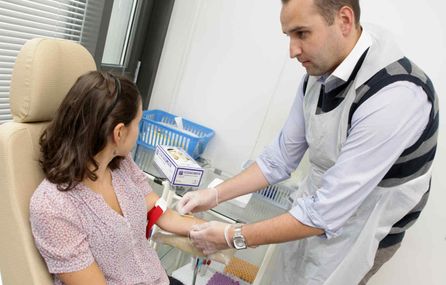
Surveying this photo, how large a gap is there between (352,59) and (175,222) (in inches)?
34.4

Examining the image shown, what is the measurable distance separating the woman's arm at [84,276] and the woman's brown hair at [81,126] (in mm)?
217

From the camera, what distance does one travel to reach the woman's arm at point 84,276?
0.80m

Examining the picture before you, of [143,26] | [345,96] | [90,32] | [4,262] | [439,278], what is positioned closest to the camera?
[4,262]

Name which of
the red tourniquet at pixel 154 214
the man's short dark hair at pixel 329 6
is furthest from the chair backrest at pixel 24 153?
the man's short dark hair at pixel 329 6

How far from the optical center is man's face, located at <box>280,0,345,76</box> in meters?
0.94

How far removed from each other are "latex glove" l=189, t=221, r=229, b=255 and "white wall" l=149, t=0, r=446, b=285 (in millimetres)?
895

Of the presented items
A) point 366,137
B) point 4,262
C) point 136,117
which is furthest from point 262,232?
point 4,262

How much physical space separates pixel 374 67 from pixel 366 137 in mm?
234

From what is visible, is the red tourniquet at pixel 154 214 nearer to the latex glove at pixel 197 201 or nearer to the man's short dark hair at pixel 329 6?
the latex glove at pixel 197 201

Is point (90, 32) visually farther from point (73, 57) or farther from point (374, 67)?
point (374, 67)

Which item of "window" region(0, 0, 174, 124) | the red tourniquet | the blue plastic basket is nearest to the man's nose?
the red tourniquet

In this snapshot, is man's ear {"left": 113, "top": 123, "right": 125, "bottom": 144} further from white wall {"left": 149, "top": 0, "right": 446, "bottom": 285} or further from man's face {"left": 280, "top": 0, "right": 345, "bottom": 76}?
white wall {"left": 149, "top": 0, "right": 446, "bottom": 285}

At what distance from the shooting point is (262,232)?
1.07 m

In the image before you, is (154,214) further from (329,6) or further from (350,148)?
(329,6)
